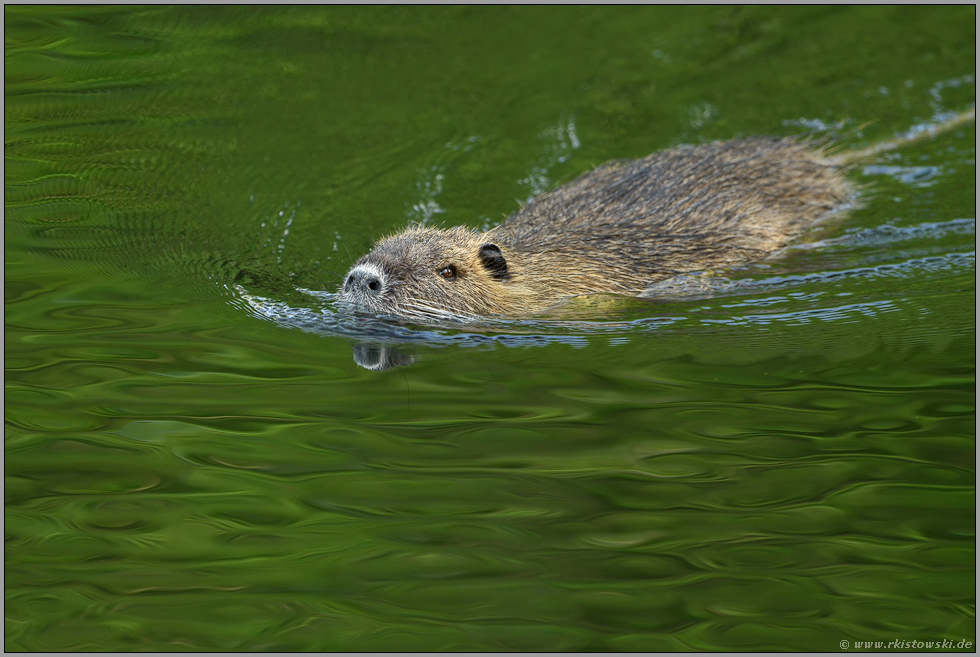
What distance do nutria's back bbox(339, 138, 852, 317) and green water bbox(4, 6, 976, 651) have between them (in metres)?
0.21

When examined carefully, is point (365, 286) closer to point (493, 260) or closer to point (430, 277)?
point (430, 277)

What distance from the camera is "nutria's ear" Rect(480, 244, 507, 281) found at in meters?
5.61

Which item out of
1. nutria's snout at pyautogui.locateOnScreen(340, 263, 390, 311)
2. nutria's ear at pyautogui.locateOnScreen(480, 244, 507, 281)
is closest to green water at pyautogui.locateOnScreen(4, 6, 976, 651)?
nutria's snout at pyautogui.locateOnScreen(340, 263, 390, 311)

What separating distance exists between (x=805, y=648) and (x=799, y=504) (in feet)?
2.44

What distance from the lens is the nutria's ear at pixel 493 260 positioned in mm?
5609

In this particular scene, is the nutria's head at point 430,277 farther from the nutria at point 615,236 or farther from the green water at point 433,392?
the green water at point 433,392

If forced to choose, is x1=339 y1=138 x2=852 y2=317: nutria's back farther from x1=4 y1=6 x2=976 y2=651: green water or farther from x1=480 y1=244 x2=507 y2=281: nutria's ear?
x1=4 y1=6 x2=976 y2=651: green water

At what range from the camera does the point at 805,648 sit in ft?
10.0

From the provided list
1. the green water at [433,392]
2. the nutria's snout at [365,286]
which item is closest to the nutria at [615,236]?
the nutria's snout at [365,286]

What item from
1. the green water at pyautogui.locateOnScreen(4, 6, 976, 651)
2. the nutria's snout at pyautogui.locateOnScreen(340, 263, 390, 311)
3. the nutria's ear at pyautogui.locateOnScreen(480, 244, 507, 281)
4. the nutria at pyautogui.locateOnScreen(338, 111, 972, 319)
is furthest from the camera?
→ the nutria's ear at pyautogui.locateOnScreen(480, 244, 507, 281)

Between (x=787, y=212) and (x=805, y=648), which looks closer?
(x=805, y=648)

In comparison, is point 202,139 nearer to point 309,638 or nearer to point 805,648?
point 309,638

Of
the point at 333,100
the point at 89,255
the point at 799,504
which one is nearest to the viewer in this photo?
the point at 799,504

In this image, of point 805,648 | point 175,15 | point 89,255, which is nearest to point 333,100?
point 175,15
